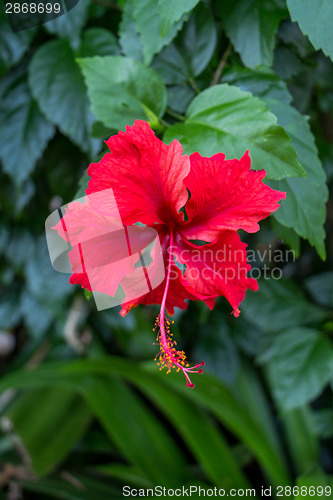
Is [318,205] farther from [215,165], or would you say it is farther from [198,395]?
[198,395]

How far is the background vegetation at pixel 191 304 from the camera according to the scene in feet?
1.37

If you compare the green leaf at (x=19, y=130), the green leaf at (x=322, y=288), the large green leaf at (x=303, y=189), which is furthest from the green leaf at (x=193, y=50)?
the green leaf at (x=322, y=288)

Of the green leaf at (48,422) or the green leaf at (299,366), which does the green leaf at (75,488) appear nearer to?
the green leaf at (48,422)

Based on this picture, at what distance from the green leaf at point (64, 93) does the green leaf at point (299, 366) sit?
524mm

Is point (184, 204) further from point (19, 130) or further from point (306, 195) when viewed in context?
point (19, 130)

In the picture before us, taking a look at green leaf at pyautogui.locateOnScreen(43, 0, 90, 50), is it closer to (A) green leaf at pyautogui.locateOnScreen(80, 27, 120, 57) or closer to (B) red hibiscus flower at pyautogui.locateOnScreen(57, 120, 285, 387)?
(A) green leaf at pyautogui.locateOnScreen(80, 27, 120, 57)

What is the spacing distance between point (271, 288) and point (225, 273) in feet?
2.47

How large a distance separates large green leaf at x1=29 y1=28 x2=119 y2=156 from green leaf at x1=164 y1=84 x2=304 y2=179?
0.94 ft

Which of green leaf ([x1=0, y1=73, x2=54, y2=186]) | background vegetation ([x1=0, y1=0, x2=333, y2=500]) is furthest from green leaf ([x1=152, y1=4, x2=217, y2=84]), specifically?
green leaf ([x1=0, y1=73, x2=54, y2=186])

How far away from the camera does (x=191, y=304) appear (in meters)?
1.09

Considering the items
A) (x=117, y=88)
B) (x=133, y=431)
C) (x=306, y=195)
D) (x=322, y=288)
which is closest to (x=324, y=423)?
(x=322, y=288)

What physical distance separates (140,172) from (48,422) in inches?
37.8

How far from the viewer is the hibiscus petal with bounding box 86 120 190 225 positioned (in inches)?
12.3

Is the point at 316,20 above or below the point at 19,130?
above
